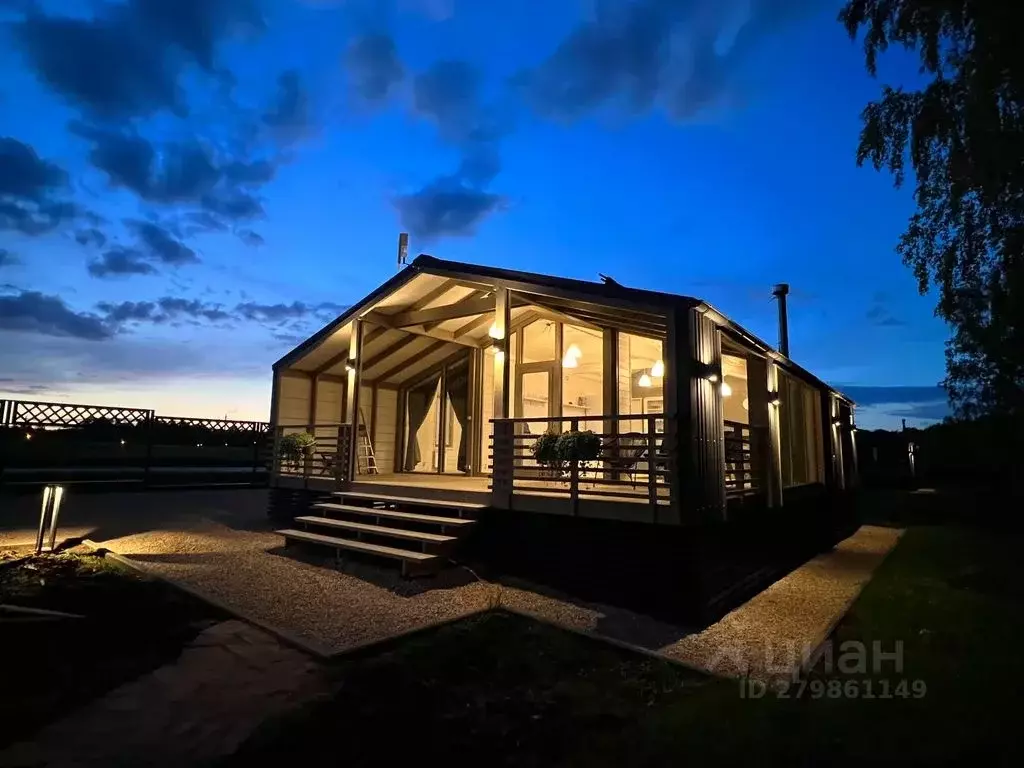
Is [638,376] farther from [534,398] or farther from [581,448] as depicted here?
[581,448]

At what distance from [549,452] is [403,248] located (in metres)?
5.43

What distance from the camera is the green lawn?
9.00 ft

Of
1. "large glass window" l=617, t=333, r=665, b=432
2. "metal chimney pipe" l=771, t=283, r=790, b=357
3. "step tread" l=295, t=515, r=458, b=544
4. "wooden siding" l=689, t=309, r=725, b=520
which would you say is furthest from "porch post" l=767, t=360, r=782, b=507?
"metal chimney pipe" l=771, t=283, r=790, b=357

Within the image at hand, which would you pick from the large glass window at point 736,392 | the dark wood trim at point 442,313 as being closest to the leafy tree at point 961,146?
the large glass window at point 736,392

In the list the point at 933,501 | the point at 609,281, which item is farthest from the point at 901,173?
the point at 933,501

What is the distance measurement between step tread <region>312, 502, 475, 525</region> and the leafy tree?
6406 mm

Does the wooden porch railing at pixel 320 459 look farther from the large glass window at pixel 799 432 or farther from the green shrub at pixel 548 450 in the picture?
the large glass window at pixel 799 432

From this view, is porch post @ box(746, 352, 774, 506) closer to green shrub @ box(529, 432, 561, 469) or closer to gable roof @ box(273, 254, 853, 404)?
gable roof @ box(273, 254, 853, 404)

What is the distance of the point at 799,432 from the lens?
1078 centimetres

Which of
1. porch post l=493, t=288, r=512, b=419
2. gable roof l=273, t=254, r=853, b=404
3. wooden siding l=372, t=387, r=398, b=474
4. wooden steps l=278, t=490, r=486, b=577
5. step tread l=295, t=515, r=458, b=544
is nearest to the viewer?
gable roof l=273, t=254, r=853, b=404

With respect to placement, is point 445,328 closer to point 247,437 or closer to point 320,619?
point 320,619

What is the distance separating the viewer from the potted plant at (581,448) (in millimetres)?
6062

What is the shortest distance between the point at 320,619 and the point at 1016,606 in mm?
7194

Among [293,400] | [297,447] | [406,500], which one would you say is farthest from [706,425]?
[293,400]
